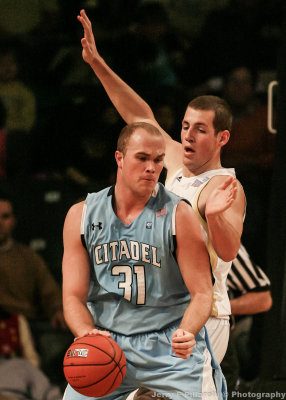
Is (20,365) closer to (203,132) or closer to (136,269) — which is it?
(136,269)

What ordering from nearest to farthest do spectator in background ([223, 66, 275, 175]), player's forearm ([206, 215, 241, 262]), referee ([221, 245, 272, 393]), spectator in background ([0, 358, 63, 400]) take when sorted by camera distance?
player's forearm ([206, 215, 241, 262])
referee ([221, 245, 272, 393])
spectator in background ([0, 358, 63, 400])
spectator in background ([223, 66, 275, 175])

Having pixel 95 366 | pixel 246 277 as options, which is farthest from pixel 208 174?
pixel 95 366

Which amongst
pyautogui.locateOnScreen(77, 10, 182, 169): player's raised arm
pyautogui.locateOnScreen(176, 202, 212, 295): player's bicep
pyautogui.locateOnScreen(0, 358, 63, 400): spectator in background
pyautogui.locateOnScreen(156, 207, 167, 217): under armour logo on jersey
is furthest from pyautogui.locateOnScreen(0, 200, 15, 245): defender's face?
pyautogui.locateOnScreen(176, 202, 212, 295): player's bicep

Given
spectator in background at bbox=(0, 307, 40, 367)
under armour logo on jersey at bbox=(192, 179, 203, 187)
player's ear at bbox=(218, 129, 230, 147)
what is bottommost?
spectator in background at bbox=(0, 307, 40, 367)

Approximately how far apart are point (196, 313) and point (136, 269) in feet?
1.16

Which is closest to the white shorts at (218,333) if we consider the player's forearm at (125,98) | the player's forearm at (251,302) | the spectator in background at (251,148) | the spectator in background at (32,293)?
the player's forearm at (251,302)

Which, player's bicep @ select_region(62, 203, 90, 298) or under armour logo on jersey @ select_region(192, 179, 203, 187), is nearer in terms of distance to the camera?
player's bicep @ select_region(62, 203, 90, 298)

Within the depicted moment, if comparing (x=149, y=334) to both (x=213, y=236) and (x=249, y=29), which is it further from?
(x=249, y=29)

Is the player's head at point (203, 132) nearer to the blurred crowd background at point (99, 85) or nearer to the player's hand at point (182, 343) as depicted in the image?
the player's hand at point (182, 343)

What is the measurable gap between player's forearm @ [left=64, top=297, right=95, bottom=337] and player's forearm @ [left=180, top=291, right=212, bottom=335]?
0.44 m

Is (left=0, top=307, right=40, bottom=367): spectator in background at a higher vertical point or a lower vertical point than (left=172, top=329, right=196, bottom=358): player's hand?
lower

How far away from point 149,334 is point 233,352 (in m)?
1.32

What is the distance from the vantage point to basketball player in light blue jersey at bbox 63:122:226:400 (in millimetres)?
3113

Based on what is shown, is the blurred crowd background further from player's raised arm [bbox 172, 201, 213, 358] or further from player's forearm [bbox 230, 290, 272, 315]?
player's raised arm [bbox 172, 201, 213, 358]
